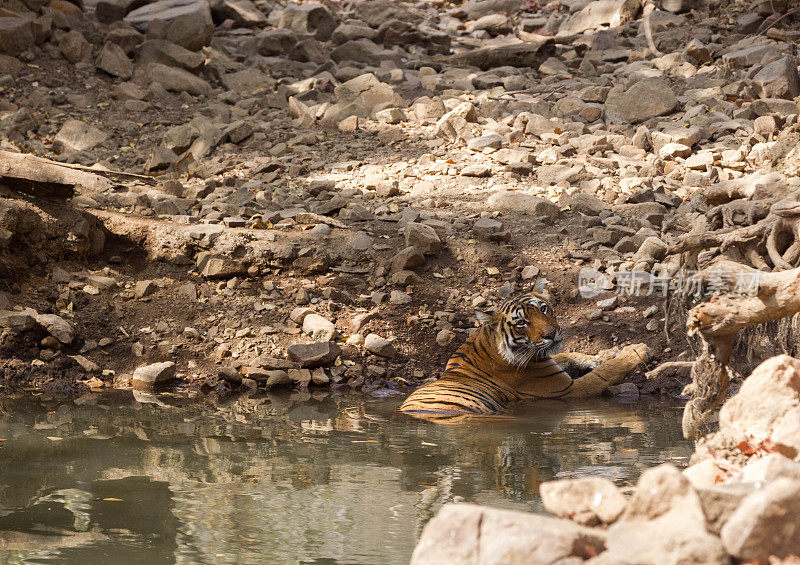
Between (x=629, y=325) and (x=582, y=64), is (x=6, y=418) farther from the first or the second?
(x=582, y=64)

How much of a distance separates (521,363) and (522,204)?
9.00 feet

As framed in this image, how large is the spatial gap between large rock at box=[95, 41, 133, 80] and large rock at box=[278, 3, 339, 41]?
322cm

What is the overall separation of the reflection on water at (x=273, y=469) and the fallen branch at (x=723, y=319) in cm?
54

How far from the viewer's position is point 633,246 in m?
7.97

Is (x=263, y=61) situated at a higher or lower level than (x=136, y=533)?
higher

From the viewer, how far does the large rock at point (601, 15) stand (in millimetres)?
14844

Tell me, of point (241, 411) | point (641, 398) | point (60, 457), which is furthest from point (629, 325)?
point (60, 457)

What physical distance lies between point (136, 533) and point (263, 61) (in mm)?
11216

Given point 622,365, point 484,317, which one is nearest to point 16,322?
point 484,317

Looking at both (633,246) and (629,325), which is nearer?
(629,325)

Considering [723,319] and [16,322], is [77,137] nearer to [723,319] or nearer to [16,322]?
[16,322]

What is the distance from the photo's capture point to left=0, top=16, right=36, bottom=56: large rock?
1254 centimetres

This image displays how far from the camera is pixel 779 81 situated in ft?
36.1

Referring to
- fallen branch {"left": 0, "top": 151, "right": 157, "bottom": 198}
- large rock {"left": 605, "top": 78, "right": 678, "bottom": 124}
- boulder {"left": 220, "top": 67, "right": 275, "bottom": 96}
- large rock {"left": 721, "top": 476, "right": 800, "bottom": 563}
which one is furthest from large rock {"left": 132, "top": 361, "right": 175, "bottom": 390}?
boulder {"left": 220, "top": 67, "right": 275, "bottom": 96}
